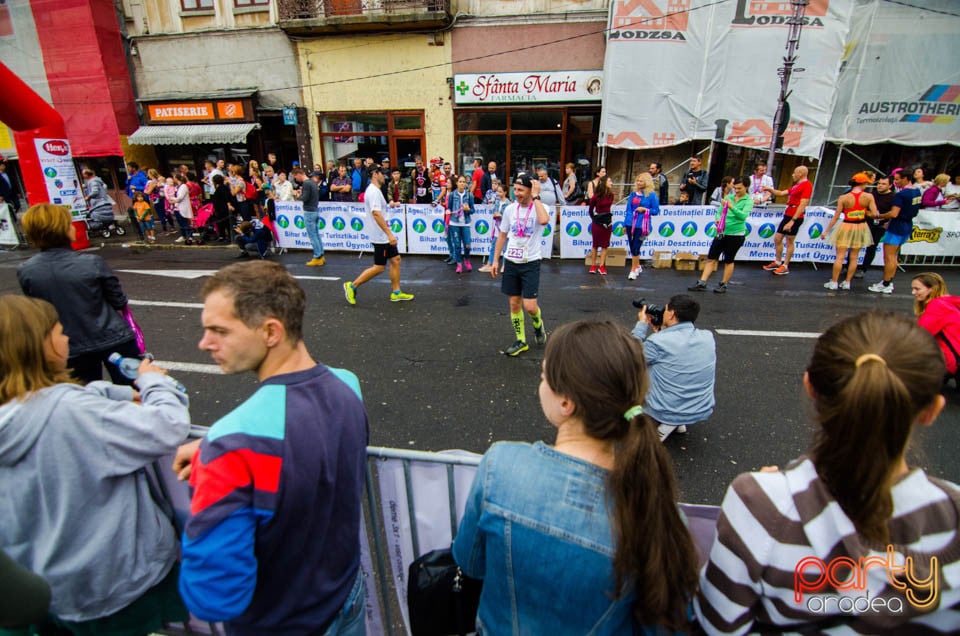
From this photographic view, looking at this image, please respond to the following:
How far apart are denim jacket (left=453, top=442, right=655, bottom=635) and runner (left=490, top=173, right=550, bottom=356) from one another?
13.8ft

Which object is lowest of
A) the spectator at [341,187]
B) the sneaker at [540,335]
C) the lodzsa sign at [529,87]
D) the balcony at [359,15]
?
the sneaker at [540,335]

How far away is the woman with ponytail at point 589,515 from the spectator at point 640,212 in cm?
844

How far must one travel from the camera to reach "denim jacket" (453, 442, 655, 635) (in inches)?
44.7

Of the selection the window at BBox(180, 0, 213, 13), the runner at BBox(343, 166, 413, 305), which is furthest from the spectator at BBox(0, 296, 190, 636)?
the window at BBox(180, 0, 213, 13)

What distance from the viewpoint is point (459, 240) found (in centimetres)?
974

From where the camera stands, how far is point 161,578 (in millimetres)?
1765

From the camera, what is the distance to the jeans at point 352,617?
1555mm

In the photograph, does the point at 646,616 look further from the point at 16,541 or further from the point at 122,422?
the point at 16,541

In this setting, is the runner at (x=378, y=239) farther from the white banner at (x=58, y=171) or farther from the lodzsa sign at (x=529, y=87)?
the lodzsa sign at (x=529, y=87)

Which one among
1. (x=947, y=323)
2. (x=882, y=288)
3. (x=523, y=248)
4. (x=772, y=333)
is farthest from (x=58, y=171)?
(x=882, y=288)

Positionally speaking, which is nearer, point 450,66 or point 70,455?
point 70,455

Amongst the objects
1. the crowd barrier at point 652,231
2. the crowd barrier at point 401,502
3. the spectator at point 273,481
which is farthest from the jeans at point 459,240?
the spectator at point 273,481

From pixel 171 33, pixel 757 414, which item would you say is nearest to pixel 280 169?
pixel 171 33

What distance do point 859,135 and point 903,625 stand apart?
1663cm
